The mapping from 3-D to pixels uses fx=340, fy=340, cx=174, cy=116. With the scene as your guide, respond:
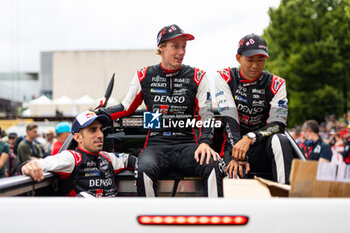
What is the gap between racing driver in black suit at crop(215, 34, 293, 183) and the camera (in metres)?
2.96

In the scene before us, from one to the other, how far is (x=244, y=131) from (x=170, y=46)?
3.58 feet

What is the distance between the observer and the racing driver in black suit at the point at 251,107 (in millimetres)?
2955

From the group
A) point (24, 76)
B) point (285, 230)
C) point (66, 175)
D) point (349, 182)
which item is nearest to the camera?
point (285, 230)

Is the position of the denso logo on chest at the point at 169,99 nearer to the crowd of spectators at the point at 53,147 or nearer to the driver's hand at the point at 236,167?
the driver's hand at the point at 236,167

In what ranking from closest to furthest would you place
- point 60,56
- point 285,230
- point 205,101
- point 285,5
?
point 285,230, point 205,101, point 285,5, point 60,56

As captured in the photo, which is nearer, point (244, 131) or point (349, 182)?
point (349, 182)

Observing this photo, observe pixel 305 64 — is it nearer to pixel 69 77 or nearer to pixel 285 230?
pixel 285 230

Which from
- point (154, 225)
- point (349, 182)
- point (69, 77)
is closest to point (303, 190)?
point (349, 182)

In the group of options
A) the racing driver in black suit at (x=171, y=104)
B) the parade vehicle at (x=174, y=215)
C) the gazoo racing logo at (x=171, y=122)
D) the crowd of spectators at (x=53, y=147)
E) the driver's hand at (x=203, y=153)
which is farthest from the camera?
the crowd of spectators at (x=53, y=147)

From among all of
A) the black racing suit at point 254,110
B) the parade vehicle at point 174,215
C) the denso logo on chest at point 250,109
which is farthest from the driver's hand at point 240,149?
the parade vehicle at point 174,215

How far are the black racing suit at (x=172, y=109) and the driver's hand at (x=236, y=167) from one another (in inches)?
10.0

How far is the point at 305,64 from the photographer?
20719mm

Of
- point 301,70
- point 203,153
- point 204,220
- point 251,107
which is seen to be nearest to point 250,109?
point 251,107

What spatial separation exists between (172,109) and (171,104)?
0.05 meters
